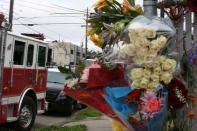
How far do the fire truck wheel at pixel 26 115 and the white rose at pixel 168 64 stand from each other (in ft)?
21.4

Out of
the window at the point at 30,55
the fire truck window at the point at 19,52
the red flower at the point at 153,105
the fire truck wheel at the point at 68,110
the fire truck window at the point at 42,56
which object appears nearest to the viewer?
the red flower at the point at 153,105

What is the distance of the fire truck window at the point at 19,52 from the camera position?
7.56 m

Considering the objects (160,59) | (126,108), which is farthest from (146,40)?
(126,108)

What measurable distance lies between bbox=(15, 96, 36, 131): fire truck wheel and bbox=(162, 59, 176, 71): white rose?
651 centimetres

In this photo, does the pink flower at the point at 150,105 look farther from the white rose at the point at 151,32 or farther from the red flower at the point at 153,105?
the white rose at the point at 151,32

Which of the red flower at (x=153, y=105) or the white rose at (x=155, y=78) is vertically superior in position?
the white rose at (x=155, y=78)

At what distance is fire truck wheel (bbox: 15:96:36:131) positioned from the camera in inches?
313

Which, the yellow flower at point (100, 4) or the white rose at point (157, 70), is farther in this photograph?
the yellow flower at point (100, 4)

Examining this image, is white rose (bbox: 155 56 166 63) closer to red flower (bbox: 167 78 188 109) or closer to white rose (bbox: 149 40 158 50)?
white rose (bbox: 149 40 158 50)

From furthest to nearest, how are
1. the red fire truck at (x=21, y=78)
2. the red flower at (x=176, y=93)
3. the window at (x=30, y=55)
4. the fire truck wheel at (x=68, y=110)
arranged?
the fire truck wheel at (x=68, y=110)
the window at (x=30, y=55)
the red fire truck at (x=21, y=78)
the red flower at (x=176, y=93)

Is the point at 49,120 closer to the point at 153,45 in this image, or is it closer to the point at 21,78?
the point at 21,78

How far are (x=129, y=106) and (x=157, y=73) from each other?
1.04 ft

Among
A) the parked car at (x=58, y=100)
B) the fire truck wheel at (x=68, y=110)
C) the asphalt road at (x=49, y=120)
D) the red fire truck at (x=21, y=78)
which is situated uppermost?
the red fire truck at (x=21, y=78)

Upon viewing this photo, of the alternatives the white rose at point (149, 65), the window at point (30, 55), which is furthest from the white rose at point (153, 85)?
the window at point (30, 55)
